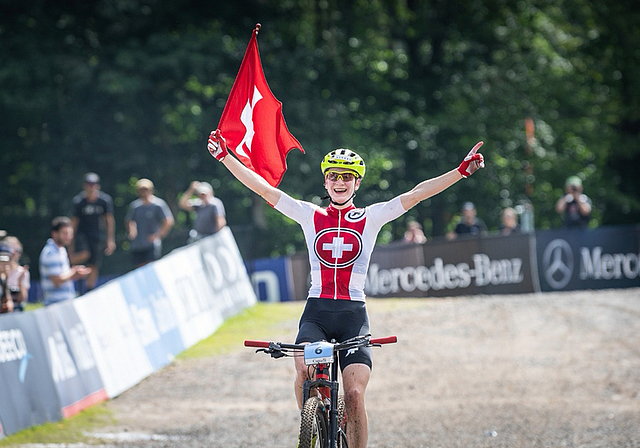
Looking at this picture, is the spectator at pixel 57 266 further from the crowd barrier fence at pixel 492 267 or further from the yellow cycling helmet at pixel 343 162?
the crowd barrier fence at pixel 492 267

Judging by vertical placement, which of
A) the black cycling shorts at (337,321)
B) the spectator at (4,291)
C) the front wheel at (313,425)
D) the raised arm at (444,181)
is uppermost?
the raised arm at (444,181)

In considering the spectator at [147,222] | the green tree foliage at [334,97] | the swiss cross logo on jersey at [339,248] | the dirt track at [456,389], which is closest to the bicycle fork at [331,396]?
the swiss cross logo on jersey at [339,248]

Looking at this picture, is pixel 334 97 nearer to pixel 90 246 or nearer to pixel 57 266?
pixel 90 246

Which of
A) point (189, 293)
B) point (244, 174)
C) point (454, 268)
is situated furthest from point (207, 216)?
point (244, 174)

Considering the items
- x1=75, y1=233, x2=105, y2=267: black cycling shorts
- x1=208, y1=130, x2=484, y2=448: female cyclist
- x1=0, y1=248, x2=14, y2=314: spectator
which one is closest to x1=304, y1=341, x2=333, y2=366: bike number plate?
x1=208, y1=130, x2=484, y2=448: female cyclist

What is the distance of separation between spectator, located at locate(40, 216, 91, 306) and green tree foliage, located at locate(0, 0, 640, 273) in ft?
56.2

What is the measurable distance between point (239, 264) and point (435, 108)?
1877cm

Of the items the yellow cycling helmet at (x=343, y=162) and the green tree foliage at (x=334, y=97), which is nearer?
the yellow cycling helmet at (x=343, y=162)

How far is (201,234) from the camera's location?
62.8 feet

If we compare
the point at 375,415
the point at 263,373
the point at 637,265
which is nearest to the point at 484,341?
the point at 263,373

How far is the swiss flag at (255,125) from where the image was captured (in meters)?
8.58

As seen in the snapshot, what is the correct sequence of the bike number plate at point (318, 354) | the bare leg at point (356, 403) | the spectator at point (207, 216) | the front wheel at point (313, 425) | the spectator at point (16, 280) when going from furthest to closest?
the spectator at point (207, 216), the spectator at point (16, 280), the bare leg at point (356, 403), the bike number plate at point (318, 354), the front wheel at point (313, 425)

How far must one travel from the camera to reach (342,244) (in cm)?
718

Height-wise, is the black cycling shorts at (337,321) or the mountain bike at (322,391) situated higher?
the black cycling shorts at (337,321)
